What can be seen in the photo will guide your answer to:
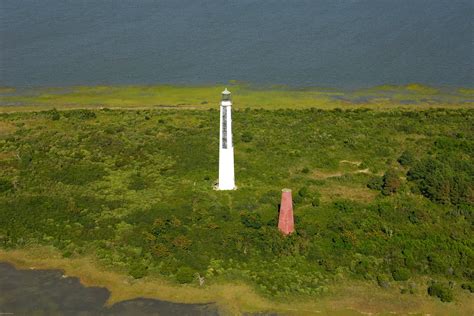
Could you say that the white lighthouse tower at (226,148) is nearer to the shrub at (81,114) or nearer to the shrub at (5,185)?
the shrub at (5,185)

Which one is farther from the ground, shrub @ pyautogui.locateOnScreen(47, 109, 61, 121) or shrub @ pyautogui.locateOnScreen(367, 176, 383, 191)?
shrub @ pyautogui.locateOnScreen(47, 109, 61, 121)

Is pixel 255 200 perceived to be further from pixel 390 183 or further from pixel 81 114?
pixel 81 114

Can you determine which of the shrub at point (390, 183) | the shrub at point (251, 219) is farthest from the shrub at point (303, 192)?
the shrub at point (390, 183)

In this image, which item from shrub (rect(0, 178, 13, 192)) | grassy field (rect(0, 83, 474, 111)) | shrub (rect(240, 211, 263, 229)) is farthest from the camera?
grassy field (rect(0, 83, 474, 111))

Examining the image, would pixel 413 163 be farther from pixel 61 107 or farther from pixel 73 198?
pixel 61 107

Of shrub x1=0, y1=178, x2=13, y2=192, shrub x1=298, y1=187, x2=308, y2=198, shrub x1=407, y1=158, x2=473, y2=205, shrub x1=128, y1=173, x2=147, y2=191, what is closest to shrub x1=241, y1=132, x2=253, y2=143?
shrub x1=128, y1=173, x2=147, y2=191

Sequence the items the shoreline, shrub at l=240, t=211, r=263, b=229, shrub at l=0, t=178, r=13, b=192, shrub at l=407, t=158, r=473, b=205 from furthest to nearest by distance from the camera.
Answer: shrub at l=0, t=178, r=13, b=192, shrub at l=407, t=158, r=473, b=205, shrub at l=240, t=211, r=263, b=229, the shoreline

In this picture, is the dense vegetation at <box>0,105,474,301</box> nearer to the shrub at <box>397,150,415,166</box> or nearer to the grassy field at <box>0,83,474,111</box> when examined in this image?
the shrub at <box>397,150,415,166</box>

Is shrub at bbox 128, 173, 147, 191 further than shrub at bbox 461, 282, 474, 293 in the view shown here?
Yes
